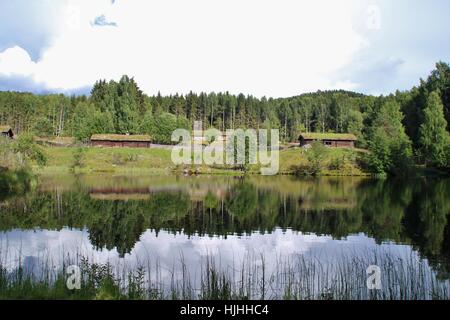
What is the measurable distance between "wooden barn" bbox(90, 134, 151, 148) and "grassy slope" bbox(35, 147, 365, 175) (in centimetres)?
425

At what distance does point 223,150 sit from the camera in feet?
294

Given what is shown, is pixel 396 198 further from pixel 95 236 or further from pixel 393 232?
pixel 95 236

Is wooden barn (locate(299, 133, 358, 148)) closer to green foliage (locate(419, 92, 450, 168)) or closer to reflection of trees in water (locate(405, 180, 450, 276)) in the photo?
green foliage (locate(419, 92, 450, 168))

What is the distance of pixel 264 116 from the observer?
131 metres

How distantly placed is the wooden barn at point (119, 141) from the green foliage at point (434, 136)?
56323 millimetres

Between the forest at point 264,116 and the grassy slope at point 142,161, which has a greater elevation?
the forest at point 264,116

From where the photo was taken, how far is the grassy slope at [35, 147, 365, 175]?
79.8 m

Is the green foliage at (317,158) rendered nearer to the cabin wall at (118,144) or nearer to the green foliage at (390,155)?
the green foliage at (390,155)

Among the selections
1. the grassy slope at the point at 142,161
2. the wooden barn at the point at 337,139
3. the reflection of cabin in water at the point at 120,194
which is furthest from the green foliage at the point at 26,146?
the wooden barn at the point at 337,139

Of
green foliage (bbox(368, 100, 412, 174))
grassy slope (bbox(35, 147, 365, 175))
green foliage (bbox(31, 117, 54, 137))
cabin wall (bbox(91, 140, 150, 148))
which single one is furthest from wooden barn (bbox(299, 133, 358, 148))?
green foliage (bbox(31, 117, 54, 137))

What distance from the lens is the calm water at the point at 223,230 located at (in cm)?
1764

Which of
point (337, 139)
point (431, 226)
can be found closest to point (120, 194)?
point (431, 226)
